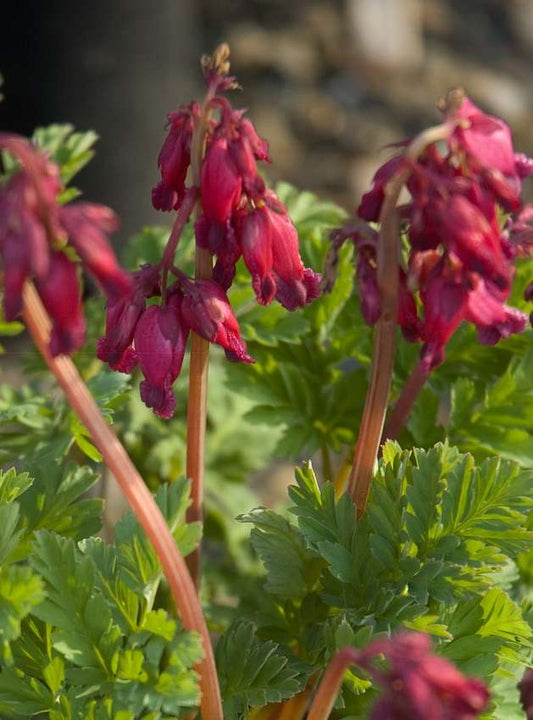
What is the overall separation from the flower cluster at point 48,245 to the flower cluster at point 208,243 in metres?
0.19

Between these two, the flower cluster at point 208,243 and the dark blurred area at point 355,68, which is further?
the dark blurred area at point 355,68

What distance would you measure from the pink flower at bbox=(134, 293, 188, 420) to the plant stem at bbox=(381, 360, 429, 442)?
0.91 feet

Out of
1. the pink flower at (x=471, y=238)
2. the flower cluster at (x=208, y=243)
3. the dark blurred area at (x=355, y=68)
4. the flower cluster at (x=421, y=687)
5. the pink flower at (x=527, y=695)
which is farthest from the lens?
the dark blurred area at (x=355, y=68)

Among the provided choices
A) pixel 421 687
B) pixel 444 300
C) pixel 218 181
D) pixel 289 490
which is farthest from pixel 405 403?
pixel 421 687

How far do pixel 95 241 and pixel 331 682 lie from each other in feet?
1.49

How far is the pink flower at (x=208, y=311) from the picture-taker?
42.6 inches

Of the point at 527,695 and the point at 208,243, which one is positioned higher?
the point at 208,243

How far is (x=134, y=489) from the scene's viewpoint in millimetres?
1018

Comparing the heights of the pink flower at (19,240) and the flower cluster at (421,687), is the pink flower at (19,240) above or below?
above

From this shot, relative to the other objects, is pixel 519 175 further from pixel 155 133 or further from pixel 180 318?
pixel 155 133

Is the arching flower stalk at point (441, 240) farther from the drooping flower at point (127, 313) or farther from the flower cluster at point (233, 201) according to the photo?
the drooping flower at point (127, 313)

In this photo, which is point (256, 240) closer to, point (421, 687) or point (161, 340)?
point (161, 340)

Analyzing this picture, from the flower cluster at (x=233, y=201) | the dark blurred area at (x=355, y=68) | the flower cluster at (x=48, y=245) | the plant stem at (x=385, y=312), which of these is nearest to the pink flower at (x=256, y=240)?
the flower cluster at (x=233, y=201)

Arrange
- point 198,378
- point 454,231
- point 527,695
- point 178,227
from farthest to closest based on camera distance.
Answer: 1. point 527,695
2. point 198,378
3. point 178,227
4. point 454,231
